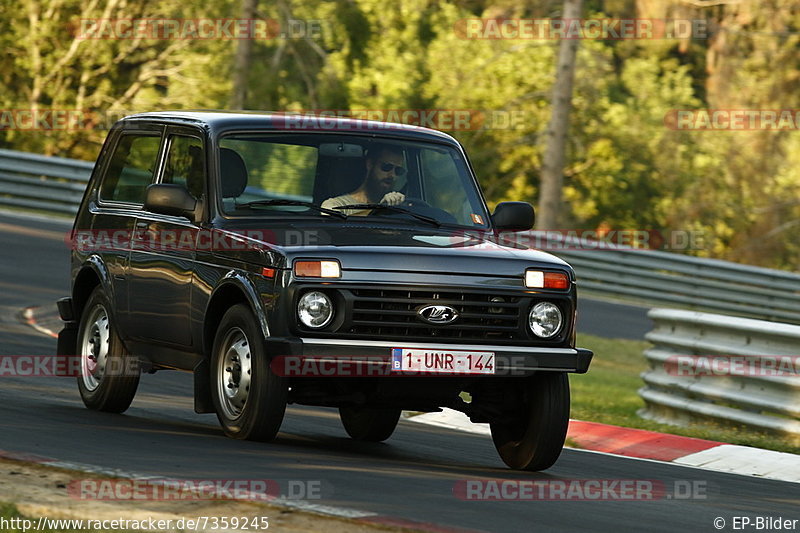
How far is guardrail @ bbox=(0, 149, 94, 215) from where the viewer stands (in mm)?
24484

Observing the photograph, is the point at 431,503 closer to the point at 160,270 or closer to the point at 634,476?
the point at 634,476

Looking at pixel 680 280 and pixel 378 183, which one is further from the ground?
pixel 378 183

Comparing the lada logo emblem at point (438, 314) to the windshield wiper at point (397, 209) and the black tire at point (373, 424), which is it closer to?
the windshield wiper at point (397, 209)

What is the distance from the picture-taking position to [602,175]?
132 ft

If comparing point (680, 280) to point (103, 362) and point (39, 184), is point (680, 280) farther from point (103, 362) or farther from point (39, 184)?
point (103, 362)

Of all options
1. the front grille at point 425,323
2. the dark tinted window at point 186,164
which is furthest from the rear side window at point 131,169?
the front grille at point 425,323

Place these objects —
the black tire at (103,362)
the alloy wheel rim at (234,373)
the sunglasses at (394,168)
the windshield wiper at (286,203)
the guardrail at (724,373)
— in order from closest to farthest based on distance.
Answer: the alloy wheel rim at (234,373)
the windshield wiper at (286,203)
the sunglasses at (394,168)
the black tire at (103,362)
the guardrail at (724,373)

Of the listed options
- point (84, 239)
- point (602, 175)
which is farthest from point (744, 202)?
point (84, 239)

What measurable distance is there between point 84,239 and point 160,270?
145 cm

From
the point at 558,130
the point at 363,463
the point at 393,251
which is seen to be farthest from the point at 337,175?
the point at 558,130

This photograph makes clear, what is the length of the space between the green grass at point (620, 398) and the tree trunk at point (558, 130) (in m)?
8.59

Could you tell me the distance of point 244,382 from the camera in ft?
27.7

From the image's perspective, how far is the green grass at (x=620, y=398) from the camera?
11.8 m

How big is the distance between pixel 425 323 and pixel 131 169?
3.23 meters
